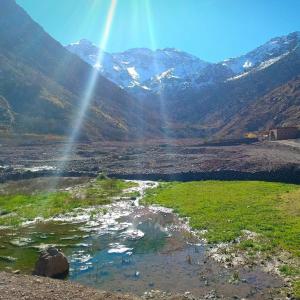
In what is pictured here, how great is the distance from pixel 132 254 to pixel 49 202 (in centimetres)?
2134

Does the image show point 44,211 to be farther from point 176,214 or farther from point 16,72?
point 16,72

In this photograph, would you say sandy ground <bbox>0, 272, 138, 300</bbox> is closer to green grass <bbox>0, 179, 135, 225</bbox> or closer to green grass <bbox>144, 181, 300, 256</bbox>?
green grass <bbox>144, 181, 300, 256</bbox>

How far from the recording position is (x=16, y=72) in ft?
619

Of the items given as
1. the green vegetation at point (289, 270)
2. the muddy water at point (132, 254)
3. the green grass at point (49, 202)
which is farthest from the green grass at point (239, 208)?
the green grass at point (49, 202)

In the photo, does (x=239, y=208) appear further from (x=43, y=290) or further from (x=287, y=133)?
(x=287, y=133)

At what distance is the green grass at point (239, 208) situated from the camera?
30.3m

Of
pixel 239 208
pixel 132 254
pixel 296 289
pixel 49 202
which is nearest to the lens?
pixel 296 289

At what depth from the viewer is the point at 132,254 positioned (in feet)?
90.7

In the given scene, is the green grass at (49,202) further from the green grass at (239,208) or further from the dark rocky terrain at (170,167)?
the dark rocky terrain at (170,167)

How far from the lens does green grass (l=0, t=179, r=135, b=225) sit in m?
39.9

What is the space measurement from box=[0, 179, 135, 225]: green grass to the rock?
1431 centimetres

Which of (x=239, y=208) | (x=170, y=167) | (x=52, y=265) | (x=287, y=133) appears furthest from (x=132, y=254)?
(x=287, y=133)

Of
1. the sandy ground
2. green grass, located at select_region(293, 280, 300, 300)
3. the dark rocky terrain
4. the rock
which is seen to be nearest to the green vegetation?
green grass, located at select_region(293, 280, 300, 300)

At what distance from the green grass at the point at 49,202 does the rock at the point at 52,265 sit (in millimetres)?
14308
